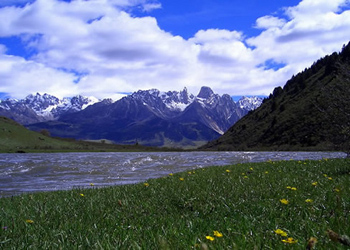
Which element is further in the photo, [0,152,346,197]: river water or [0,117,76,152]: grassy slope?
[0,117,76,152]: grassy slope

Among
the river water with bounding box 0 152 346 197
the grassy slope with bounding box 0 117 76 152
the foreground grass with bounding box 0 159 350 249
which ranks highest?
the grassy slope with bounding box 0 117 76 152

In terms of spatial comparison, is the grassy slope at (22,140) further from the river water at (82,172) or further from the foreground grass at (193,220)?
the foreground grass at (193,220)

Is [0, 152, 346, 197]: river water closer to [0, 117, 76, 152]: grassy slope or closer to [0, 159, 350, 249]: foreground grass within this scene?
[0, 159, 350, 249]: foreground grass

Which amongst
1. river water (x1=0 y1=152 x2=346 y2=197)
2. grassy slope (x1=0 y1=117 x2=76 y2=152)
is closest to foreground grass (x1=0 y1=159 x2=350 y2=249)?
river water (x1=0 y1=152 x2=346 y2=197)

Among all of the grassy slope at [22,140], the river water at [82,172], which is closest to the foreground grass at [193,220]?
the river water at [82,172]

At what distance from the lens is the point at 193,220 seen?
6.11m

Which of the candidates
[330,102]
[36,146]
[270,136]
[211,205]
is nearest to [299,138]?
[270,136]

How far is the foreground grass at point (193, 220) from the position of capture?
4.39 metres

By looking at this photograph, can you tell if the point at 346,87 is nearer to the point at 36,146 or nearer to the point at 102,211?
the point at 102,211

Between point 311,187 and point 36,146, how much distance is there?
173m

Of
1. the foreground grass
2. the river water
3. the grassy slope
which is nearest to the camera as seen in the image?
the foreground grass

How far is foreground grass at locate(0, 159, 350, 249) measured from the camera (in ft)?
14.4

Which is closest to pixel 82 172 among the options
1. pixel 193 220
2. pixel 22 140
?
pixel 193 220

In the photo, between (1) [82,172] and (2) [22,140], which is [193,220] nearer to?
(1) [82,172]
